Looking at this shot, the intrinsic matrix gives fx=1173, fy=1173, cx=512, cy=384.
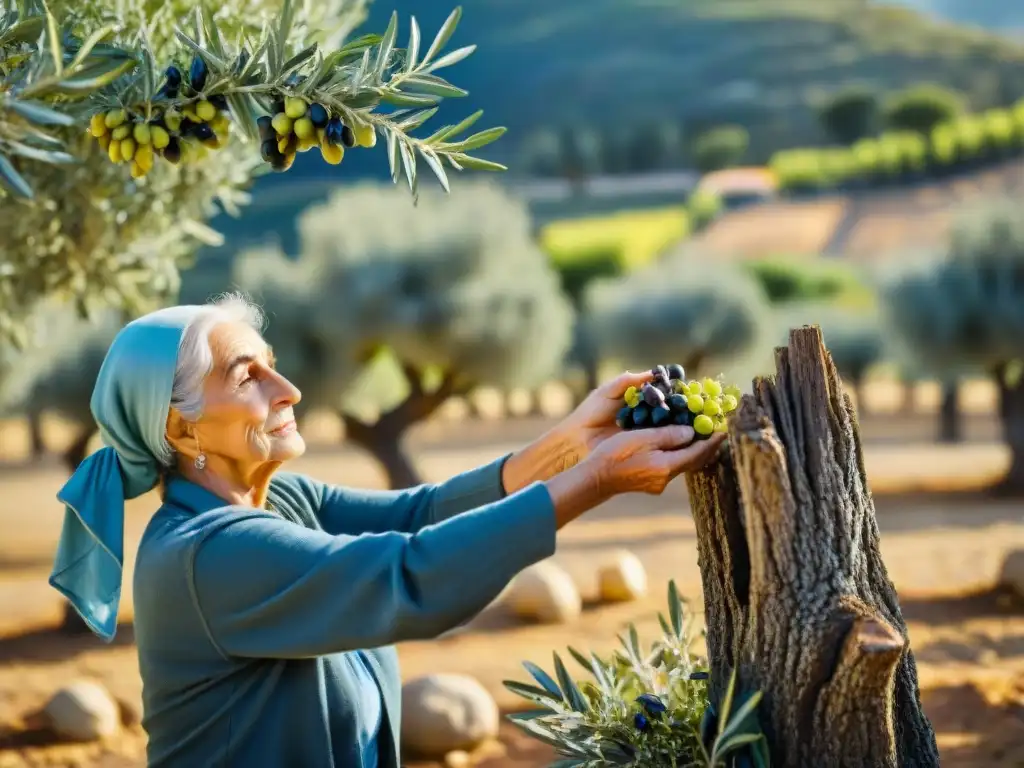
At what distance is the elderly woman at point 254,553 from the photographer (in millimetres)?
2062

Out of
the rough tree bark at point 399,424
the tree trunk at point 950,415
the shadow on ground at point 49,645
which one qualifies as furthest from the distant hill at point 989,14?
the shadow on ground at point 49,645

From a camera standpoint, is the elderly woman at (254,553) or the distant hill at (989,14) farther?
the distant hill at (989,14)

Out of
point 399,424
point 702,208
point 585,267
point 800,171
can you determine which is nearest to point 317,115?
point 399,424

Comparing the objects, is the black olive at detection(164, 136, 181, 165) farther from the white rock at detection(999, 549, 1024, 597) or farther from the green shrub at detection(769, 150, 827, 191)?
the green shrub at detection(769, 150, 827, 191)

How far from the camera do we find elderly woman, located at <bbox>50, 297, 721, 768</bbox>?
2.06m

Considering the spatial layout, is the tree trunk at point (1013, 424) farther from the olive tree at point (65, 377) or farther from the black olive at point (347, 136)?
the black olive at point (347, 136)

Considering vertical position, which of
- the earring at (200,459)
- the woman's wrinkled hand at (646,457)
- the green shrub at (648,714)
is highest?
the earring at (200,459)

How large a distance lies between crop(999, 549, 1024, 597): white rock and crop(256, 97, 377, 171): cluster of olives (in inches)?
309

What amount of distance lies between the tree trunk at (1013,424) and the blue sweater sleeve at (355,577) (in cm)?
1367

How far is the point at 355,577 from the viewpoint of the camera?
207 cm

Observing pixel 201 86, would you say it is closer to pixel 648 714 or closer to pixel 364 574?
pixel 364 574

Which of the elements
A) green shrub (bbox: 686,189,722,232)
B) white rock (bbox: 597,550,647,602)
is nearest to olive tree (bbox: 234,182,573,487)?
white rock (bbox: 597,550,647,602)

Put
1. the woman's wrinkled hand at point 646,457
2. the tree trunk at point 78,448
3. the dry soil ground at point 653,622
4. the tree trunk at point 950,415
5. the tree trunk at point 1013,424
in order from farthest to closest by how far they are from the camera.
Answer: the tree trunk at point 950,415 → the tree trunk at point 1013,424 → the tree trunk at point 78,448 → the dry soil ground at point 653,622 → the woman's wrinkled hand at point 646,457

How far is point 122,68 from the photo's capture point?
2033 mm
